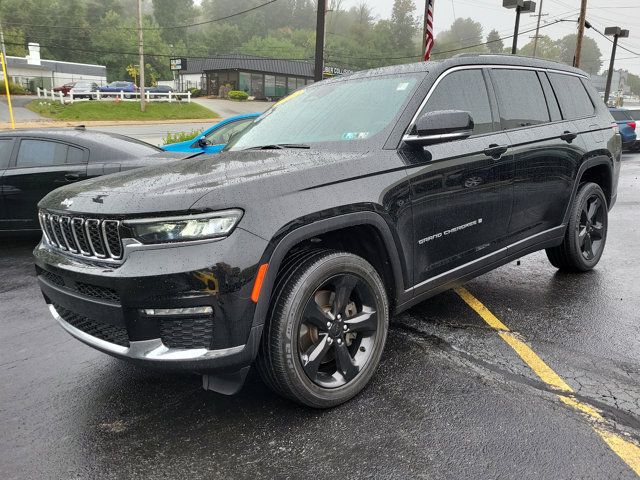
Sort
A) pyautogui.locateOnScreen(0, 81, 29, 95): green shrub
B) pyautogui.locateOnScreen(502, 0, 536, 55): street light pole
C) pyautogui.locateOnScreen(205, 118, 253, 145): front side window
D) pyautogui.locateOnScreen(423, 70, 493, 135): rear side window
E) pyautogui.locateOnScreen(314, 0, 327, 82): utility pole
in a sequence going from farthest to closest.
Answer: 1. pyautogui.locateOnScreen(0, 81, 29, 95): green shrub
2. pyautogui.locateOnScreen(502, 0, 536, 55): street light pole
3. pyautogui.locateOnScreen(314, 0, 327, 82): utility pole
4. pyautogui.locateOnScreen(205, 118, 253, 145): front side window
5. pyautogui.locateOnScreen(423, 70, 493, 135): rear side window

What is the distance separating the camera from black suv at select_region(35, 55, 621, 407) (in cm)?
236

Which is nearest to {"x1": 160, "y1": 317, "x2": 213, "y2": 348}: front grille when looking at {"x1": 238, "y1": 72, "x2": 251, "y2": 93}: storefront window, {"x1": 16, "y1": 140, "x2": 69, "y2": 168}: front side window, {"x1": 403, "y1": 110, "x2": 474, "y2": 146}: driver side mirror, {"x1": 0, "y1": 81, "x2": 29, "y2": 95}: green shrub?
{"x1": 403, "y1": 110, "x2": 474, "y2": 146}: driver side mirror

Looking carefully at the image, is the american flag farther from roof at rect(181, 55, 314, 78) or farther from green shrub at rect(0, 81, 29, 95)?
green shrub at rect(0, 81, 29, 95)

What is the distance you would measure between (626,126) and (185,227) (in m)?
21.3

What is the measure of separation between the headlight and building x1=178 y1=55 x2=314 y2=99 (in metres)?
60.0

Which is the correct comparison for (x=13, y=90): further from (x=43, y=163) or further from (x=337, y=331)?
(x=337, y=331)

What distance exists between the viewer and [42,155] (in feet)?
21.6

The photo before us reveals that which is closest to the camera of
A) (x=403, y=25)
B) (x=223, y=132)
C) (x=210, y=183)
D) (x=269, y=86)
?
(x=210, y=183)

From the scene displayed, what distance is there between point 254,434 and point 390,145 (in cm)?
178

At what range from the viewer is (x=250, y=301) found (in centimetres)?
240

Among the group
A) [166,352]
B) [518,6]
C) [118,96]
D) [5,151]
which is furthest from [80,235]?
[118,96]

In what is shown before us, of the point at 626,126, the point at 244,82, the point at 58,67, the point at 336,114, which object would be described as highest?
the point at 58,67

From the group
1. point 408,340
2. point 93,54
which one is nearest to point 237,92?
point 93,54

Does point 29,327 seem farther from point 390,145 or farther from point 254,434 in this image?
point 390,145
